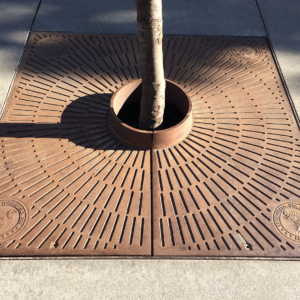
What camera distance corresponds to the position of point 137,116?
3260mm

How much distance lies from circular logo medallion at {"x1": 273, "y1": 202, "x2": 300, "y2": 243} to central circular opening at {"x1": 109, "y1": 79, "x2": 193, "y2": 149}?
0.97 meters

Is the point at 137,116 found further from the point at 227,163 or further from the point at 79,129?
the point at 227,163

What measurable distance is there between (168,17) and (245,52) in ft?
3.66

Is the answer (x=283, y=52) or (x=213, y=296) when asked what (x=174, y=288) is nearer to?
(x=213, y=296)

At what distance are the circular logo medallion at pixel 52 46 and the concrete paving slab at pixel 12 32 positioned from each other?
22 cm

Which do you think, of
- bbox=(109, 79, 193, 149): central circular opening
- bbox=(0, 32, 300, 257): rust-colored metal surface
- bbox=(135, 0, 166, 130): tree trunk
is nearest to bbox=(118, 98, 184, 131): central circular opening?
bbox=(109, 79, 193, 149): central circular opening

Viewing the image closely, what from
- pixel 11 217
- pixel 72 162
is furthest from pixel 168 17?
pixel 11 217

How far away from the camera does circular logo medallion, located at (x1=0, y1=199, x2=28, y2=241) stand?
2.35 meters

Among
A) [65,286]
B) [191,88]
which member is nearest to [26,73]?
[191,88]

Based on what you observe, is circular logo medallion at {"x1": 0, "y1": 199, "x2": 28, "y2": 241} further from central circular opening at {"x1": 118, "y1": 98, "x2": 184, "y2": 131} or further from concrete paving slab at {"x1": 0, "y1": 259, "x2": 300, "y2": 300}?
central circular opening at {"x1": 118, "y1": 98, "x2": 184, "y2": 131}

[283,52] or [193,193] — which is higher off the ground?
[283,52]

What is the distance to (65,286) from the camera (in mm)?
2145

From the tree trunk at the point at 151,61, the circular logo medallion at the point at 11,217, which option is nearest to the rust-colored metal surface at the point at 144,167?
the circular logo medallion at the point at 11,217

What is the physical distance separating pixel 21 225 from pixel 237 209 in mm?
1572
